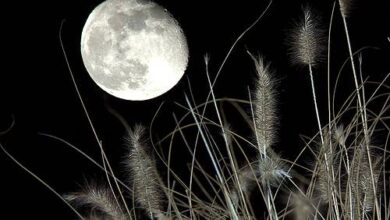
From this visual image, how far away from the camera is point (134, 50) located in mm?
9062

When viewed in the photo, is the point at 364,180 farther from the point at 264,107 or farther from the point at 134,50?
the point at 134,50

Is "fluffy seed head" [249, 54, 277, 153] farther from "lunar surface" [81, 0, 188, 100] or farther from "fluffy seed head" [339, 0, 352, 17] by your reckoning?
"lunar surface" [81, 0, 188, 100]

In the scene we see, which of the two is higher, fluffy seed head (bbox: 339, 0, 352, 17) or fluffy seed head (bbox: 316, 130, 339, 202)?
fluffy seed head (bbox: 339, 0, 352, 17)

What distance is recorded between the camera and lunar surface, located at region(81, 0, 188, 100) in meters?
9.05

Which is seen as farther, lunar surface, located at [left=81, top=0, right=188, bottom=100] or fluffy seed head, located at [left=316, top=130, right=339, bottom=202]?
lunar surface, located at [left=81, top=0, right=188, bottom=100]

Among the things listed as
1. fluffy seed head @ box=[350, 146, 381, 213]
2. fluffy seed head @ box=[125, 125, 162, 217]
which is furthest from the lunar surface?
fluffy seed head @ box=[350, 146, 381, 213]

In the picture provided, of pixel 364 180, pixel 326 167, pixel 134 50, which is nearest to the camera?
pixel 326 167

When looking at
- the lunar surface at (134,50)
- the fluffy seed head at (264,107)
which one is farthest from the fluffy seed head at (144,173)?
the lunar surface at (134,50)

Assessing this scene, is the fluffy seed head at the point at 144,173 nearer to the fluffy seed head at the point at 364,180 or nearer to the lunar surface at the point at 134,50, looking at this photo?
the fluffy seed head at the point at 364,180

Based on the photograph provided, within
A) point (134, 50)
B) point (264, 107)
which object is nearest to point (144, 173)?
point (264, 107)

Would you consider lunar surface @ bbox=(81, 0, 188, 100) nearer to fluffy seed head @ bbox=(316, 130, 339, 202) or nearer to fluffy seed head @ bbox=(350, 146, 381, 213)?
fluffy seed head @ bbox=(316, 130, 339, 202)

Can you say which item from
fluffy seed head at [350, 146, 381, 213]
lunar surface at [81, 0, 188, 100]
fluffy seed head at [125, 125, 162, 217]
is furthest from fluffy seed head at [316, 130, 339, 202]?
lunar surface at [81, 0, 188, 100]

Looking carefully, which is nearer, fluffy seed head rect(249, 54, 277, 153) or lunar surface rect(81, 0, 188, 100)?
fluffy seed head rect(249, 54, 277, 153)

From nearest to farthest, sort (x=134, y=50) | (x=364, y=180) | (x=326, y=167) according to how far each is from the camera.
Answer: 1. (x=326, y=167)
2. (x=364, y=180)
3. (x=134, y=50)
